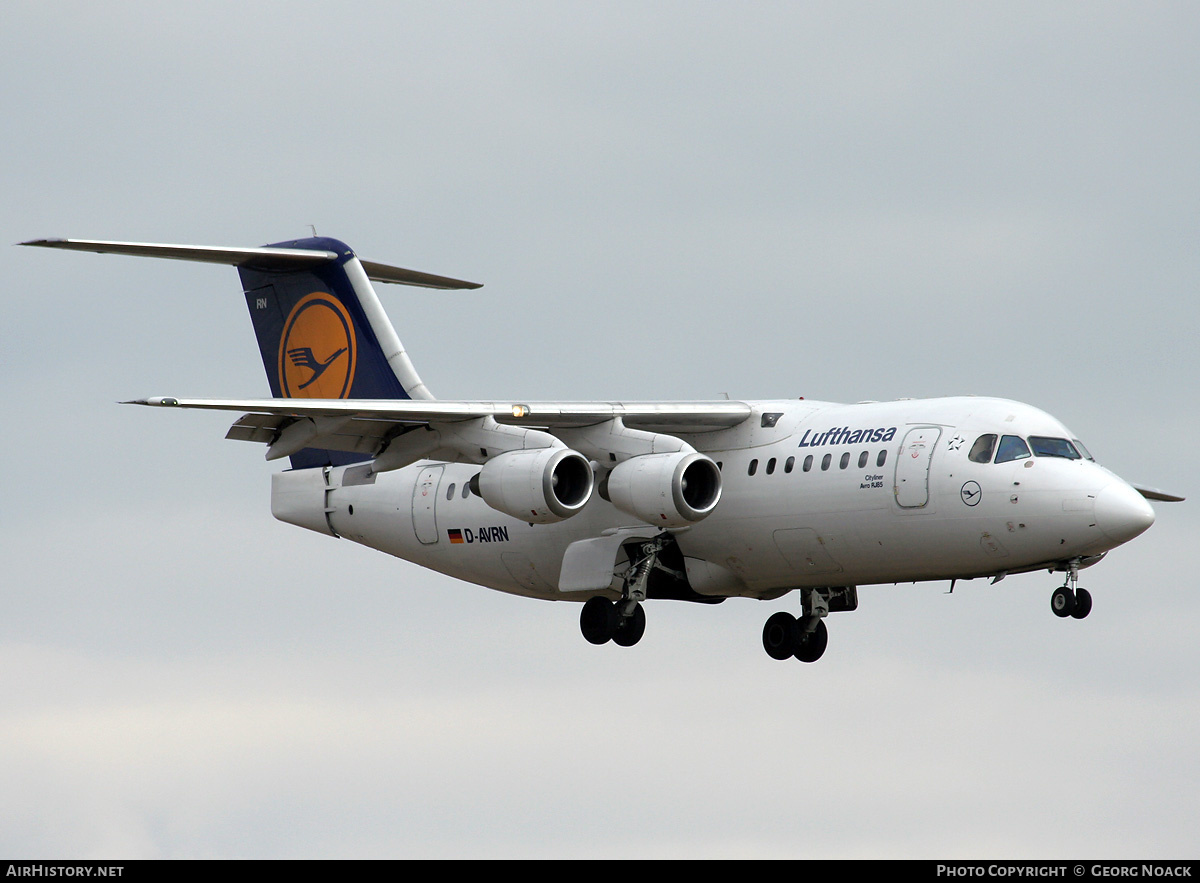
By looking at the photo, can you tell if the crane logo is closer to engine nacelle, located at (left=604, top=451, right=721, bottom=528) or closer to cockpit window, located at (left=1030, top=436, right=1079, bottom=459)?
engine nacelle, located at (left=604, top=451, right=721, bottom=528)

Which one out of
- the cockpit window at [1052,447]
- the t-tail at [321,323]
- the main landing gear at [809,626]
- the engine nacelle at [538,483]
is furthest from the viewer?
the t-tail at [321,323]

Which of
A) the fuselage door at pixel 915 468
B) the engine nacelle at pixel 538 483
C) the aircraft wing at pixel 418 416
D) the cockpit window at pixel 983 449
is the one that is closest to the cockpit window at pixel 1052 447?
the cockpit window at pixel 983 449

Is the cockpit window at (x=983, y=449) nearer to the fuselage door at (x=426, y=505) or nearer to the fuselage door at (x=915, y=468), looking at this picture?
the fuselage door at (x=915, y=468)

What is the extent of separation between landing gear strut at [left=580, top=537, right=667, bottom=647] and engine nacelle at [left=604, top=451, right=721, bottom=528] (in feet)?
4.99

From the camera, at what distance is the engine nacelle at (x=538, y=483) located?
20.1 meters

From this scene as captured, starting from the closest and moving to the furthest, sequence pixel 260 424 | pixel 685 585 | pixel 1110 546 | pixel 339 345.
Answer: pixel 1110 546 → pixel 260 424 → pixel 685 585 → pixel 339 345

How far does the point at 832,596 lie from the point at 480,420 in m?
5.06

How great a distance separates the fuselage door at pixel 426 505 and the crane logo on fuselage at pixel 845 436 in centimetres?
516

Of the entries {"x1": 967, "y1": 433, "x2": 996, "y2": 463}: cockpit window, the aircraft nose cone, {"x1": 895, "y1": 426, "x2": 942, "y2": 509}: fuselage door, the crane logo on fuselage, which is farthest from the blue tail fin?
the aircraft nose cone

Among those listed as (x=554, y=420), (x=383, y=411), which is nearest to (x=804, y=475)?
(x=554, y=420)

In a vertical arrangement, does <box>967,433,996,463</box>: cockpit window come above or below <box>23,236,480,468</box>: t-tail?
below

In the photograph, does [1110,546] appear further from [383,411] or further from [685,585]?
[383,411]

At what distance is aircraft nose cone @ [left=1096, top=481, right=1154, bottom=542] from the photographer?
19281 mm

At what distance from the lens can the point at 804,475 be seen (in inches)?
834
